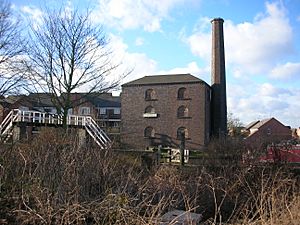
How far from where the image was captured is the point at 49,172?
20.8 ft

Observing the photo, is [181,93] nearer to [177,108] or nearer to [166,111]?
[177,108]

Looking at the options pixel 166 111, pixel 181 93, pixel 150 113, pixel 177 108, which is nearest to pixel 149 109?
pixel 150 113

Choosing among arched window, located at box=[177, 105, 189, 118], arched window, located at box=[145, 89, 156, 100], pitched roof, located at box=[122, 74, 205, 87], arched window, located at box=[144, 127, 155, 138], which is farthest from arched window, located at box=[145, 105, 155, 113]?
arched window, located at box=[177, 105, 189, 118]

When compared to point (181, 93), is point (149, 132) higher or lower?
lower

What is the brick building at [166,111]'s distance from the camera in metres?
39.3

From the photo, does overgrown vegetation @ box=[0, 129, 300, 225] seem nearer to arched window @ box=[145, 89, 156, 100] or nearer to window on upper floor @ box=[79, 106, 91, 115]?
arched window @ box=[145, 89, 156, 100]

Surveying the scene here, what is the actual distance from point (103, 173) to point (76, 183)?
97 centimetres

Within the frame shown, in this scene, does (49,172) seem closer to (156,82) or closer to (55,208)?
(55,208)

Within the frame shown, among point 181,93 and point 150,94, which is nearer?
point 181,93

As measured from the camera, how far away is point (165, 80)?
42688 mm

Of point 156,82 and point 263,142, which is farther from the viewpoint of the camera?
point 156,82

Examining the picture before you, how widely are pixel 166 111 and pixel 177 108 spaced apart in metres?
1.29

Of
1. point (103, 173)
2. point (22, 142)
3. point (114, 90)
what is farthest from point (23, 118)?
point (103, 173)

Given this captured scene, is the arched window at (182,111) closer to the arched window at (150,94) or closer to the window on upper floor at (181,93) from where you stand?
the window on upper floor at (181,93)
